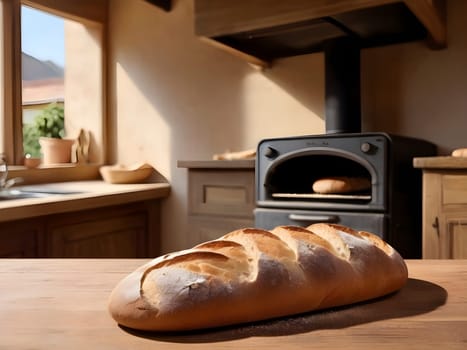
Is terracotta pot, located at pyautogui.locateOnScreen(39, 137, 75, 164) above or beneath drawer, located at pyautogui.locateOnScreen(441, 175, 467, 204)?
above

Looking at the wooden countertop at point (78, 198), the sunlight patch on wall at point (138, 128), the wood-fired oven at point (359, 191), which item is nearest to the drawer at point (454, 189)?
the wood-fired oven at point (359, 191)

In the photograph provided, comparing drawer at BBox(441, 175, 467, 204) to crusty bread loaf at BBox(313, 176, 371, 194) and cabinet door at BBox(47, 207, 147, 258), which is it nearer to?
crusty bread loaf at BBox(313, 176, 371, 194)

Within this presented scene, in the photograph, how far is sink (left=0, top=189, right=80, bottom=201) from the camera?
2.31 m

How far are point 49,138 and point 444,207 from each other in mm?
2334

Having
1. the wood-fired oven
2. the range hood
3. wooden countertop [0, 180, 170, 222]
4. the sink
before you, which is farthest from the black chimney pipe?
the sink

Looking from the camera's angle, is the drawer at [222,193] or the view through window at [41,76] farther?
the view through window at [41,76]

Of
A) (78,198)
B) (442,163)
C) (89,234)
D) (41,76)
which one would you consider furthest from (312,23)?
(41,76)

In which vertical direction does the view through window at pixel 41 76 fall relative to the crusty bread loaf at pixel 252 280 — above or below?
above

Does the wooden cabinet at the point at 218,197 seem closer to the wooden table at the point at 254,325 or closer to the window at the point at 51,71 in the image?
the window at the point at 51,71

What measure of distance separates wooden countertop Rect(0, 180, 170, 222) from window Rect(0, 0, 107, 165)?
1.18 feet

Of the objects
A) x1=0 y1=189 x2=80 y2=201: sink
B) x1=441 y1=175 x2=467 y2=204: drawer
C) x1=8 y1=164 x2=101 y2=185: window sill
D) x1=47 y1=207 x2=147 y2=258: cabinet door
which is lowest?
x1=47 y1=207 x2=147 y2=258: cabinet door

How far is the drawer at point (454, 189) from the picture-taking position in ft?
5.87

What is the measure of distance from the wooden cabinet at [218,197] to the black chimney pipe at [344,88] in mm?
447

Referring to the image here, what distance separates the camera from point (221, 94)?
9.93 ft
